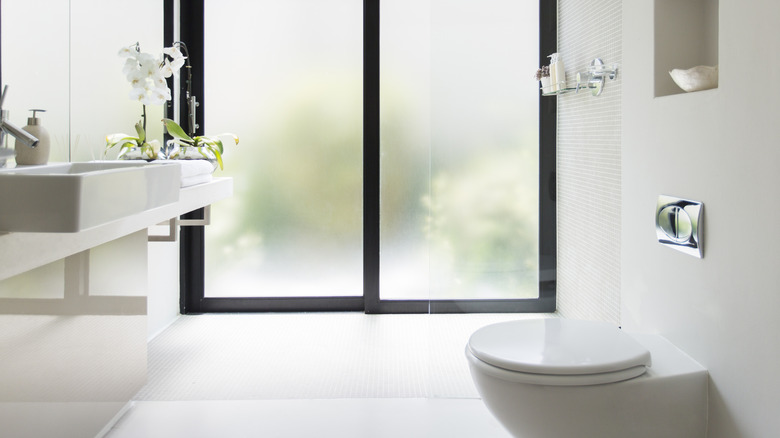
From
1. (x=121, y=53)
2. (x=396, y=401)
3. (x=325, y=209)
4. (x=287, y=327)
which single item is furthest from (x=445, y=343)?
(x=121, y=53)

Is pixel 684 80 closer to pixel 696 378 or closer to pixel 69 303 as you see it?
pixel 696 378

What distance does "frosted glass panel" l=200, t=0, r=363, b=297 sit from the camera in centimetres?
371

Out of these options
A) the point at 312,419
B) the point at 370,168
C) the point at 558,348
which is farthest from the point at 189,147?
the point at 558,348

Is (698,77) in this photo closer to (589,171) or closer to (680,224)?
(680,224)

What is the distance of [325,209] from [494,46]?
5.29 ft

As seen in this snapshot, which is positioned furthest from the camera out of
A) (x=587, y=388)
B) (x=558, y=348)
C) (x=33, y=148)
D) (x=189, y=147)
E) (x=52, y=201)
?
(x=189, y=147)

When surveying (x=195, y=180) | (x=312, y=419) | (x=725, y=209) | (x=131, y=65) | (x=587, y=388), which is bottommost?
(x=312, y=419)

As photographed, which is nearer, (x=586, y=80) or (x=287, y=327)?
(x=586, y=80)

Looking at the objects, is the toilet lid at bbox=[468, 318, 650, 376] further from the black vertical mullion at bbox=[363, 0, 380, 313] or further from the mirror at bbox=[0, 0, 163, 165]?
the black vertical mullion at bbox=[363, 0, 380, 313]

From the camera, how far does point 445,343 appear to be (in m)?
2.73

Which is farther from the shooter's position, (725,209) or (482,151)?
(482,151)

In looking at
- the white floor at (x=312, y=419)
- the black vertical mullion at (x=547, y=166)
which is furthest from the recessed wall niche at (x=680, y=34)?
the white floor at (x=312, y=419)

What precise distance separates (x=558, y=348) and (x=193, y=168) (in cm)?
169

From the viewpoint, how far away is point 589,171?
2336 mm
